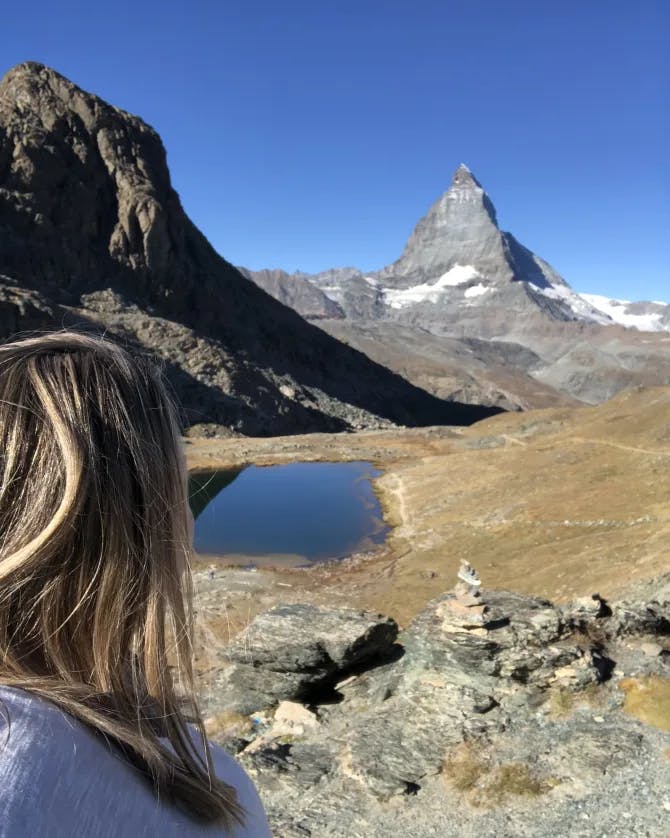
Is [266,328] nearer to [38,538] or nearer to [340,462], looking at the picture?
[340,462]

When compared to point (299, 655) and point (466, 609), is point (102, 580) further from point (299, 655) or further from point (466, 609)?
point (299, 655)

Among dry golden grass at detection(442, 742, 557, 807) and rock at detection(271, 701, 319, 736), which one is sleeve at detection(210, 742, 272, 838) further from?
rock at detection(271, 701, 319, 736)

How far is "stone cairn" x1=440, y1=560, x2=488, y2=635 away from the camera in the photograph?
12.0 metres

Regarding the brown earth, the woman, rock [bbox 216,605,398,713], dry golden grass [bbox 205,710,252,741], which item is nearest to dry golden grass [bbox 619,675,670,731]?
rock [bbox 216,605,398,713]

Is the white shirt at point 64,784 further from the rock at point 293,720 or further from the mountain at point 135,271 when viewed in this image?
the mountain at point 135,271

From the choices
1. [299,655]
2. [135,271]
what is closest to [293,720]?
[299,655]

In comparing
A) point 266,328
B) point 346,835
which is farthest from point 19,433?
point 266,328

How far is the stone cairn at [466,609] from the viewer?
11969mm

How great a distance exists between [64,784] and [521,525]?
1111 inches

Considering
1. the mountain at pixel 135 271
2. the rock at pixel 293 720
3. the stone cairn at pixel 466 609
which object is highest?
the mountain at pixel 135 271

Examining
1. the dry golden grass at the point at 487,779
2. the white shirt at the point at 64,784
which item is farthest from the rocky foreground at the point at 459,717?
the white shirt at the point at 64,784

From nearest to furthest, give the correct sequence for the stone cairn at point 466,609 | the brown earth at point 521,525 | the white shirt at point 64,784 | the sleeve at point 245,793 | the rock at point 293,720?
the white shirt at point 64,784, the sleeve at point 245,793, the rock at point 293,720, the stone cairn at point 466,609, the brown earth at point 521,525

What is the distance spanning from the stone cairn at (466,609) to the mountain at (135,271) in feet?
200

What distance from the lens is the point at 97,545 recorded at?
1588 mm
